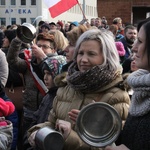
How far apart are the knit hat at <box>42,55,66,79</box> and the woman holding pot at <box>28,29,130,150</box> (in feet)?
2.91

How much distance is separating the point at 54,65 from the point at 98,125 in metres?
1.79

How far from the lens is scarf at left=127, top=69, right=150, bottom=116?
218 centimetres

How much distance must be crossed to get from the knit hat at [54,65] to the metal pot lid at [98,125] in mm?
1665

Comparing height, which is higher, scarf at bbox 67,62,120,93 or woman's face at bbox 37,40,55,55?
woman's face at bbox 37,40,55,55

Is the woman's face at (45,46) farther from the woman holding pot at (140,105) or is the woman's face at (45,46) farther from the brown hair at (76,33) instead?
the woman holding pot at (140,105)

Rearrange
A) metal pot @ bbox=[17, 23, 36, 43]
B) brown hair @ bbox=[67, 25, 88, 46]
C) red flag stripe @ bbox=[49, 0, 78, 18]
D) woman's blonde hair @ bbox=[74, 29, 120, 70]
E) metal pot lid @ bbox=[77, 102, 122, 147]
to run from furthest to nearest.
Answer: red flag stripe @ bbox=[49, 0, 78, 18] → metal pot @ bbox=[17, 23, 36, 43] → brown hair @ bbox=[67, 25, 88, 46] → woman's blonde hair @ bbox=[74, 29, 120, 70] → metal pot lid @ bbox=[77, 102, 122, 147]

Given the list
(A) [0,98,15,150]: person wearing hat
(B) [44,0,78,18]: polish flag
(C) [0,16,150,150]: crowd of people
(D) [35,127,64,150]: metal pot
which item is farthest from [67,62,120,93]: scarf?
(B) [44,0,78,18]: polish flag

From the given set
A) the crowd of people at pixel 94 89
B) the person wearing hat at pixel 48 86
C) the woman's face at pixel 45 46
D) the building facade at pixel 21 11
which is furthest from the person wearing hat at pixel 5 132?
the building facade at pixel 21 11

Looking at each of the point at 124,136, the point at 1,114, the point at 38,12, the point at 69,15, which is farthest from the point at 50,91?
the point at 69,15

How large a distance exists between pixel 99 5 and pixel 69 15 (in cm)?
4101

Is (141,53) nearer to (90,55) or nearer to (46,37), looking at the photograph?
(90,55)

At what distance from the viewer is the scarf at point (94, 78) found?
2.72 meters

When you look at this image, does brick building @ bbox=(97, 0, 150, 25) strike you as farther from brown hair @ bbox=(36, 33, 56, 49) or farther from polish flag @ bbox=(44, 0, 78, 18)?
brown hair @ bbox=(36, 33, 56, 49)

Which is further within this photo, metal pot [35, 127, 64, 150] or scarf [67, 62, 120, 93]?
scarf [67, 62, 120, 93]
